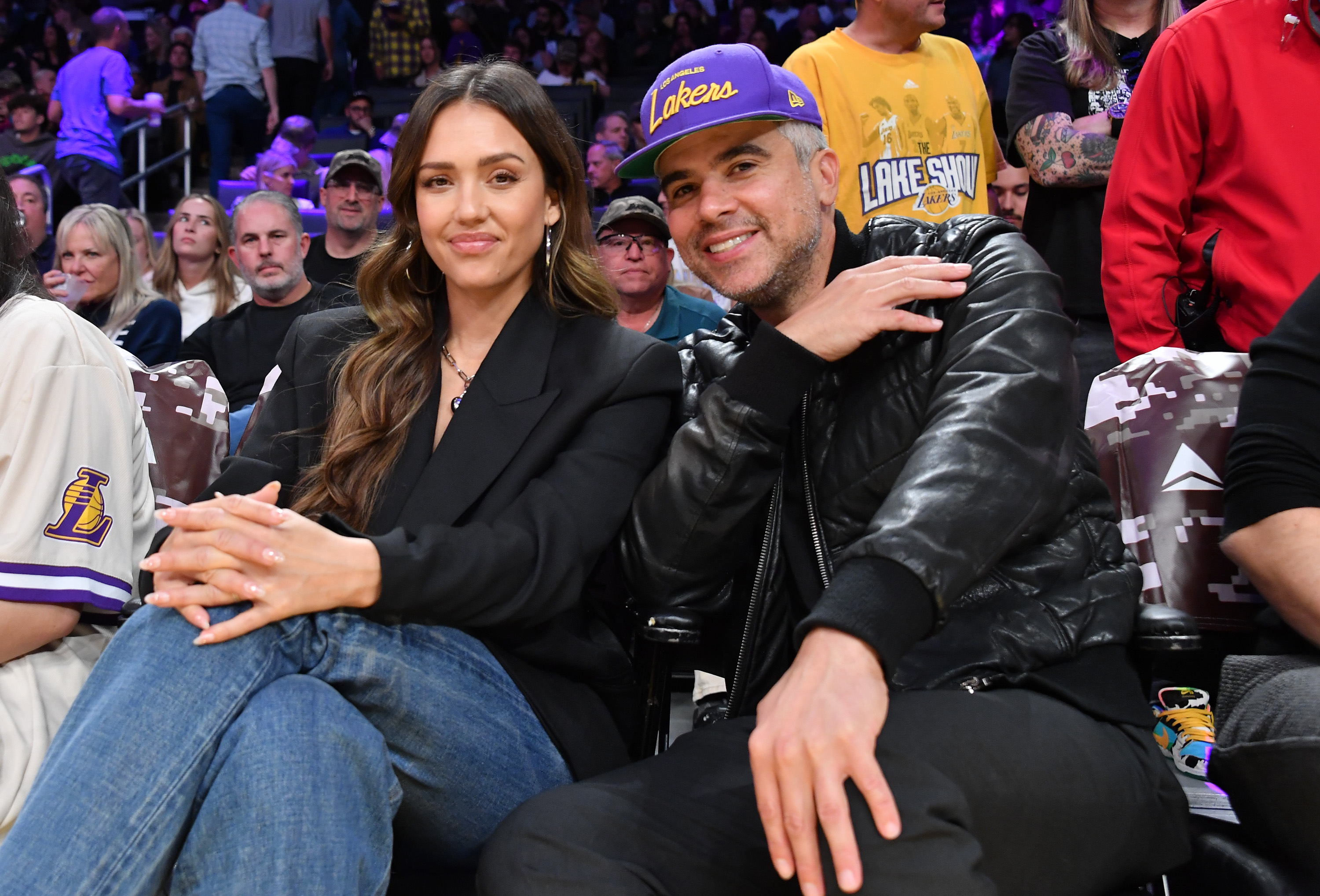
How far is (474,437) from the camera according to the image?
70.5 inches

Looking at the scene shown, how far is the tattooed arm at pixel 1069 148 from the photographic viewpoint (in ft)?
9.70

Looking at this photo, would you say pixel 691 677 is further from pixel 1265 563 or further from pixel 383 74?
pixel 383 74

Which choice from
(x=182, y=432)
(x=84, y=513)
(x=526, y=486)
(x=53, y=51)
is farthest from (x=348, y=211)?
(x=53, y=51)

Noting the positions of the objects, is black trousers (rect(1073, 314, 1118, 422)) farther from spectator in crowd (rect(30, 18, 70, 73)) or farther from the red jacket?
spectator in crowd (rect(30, 18, 70, 73))

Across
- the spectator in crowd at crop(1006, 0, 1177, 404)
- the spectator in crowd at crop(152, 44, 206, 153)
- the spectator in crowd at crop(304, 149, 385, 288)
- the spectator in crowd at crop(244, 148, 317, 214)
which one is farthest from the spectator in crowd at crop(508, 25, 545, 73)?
the spectator in crowd at crop(1006, 0, 1177, 404)

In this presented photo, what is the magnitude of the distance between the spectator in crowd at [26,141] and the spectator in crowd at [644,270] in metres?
6.64

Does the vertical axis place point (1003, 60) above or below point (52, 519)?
above

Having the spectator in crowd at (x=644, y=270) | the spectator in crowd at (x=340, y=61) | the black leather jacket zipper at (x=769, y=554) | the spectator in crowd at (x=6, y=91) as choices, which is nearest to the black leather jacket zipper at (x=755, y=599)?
the black leather jacket zipper at (x=769, y=554)

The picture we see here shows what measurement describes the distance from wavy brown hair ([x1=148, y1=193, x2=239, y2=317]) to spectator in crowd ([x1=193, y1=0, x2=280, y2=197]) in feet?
15.4

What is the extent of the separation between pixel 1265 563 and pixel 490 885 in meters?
1.13

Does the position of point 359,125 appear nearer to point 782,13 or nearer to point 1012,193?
point 782,13

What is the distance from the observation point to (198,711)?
1331 millimetres

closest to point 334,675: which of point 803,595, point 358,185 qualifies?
point 803,595

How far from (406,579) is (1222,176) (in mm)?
1893
